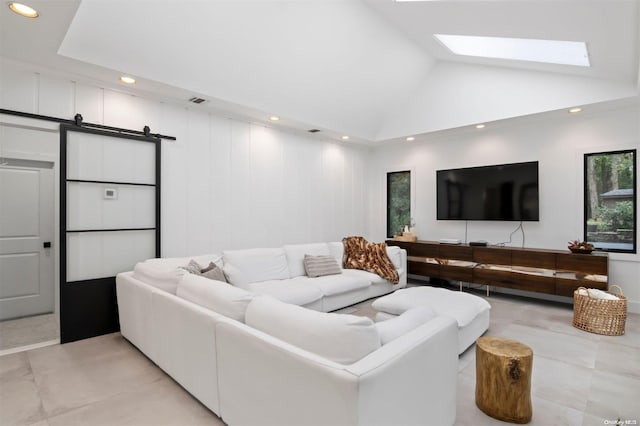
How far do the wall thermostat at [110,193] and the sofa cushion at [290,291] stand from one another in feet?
5.77

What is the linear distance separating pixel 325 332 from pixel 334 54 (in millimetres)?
3713

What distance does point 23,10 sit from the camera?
2273 mm

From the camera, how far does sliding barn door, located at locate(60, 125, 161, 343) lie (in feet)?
10.8

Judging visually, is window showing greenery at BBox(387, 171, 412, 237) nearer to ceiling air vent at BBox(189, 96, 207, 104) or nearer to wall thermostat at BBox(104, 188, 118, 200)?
ceiling air vent at BBox(189, 96, 207, 104)

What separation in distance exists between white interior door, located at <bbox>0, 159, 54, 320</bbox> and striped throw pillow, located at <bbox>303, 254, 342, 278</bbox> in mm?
3267

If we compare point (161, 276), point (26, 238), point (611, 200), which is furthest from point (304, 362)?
point (611, 200)

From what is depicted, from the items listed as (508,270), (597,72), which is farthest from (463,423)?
(597,72)

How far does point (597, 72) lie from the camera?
3838 millimetres

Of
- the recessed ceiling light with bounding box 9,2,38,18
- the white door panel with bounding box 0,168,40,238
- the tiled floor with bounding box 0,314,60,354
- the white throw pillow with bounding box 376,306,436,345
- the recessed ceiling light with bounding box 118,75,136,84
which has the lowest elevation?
the tiled floor with bounding box 0,314,60,354

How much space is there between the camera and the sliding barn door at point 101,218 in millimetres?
3289

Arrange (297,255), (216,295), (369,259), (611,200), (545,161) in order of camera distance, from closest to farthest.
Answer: (216,295) → (611,200) → (297,255) → (545,161) → (369,259)

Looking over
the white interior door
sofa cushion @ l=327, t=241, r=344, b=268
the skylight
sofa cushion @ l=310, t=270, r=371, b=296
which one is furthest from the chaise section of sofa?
the skylight

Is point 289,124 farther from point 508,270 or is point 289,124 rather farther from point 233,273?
point 508,270

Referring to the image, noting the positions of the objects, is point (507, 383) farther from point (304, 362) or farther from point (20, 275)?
point (20, 275)
